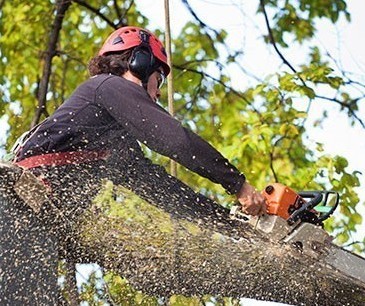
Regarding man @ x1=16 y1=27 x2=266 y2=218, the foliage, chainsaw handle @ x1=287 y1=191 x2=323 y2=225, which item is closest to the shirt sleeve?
man @ x1=16 y1=27 x2=266 y2=218

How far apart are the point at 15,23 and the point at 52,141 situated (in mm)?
7175

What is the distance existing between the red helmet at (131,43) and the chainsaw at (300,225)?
2.95 feet

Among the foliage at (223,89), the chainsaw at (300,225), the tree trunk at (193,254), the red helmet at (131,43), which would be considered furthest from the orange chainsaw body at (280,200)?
the foliage at (223,89)

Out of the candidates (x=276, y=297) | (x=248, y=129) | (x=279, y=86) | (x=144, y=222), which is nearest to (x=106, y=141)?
(x=144, y=222)

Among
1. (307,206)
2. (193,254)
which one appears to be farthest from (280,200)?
(193,254)

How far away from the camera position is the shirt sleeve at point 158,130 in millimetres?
5559

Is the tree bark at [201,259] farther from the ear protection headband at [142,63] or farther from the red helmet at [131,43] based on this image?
the red helmet at [131,43]

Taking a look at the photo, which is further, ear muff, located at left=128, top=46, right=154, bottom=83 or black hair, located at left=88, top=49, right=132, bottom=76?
black hair, located at left=88, top=49, right=132, bottom=76

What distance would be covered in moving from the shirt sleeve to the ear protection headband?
254 millimetres

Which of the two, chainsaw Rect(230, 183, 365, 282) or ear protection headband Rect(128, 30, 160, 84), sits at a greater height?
ear protection headband Rect(128, 30, 160, 84)

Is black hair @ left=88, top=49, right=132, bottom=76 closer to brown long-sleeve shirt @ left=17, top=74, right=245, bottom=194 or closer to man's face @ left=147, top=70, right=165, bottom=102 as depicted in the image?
man's face @ left=147, top=70, right=165, bottom=102

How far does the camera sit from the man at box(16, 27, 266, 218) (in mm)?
5543

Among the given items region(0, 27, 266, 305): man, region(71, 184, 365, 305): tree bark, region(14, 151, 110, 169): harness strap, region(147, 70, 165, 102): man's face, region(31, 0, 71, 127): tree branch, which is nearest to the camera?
region(0, 27, 266, 305): man

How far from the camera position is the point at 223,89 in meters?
12.5
